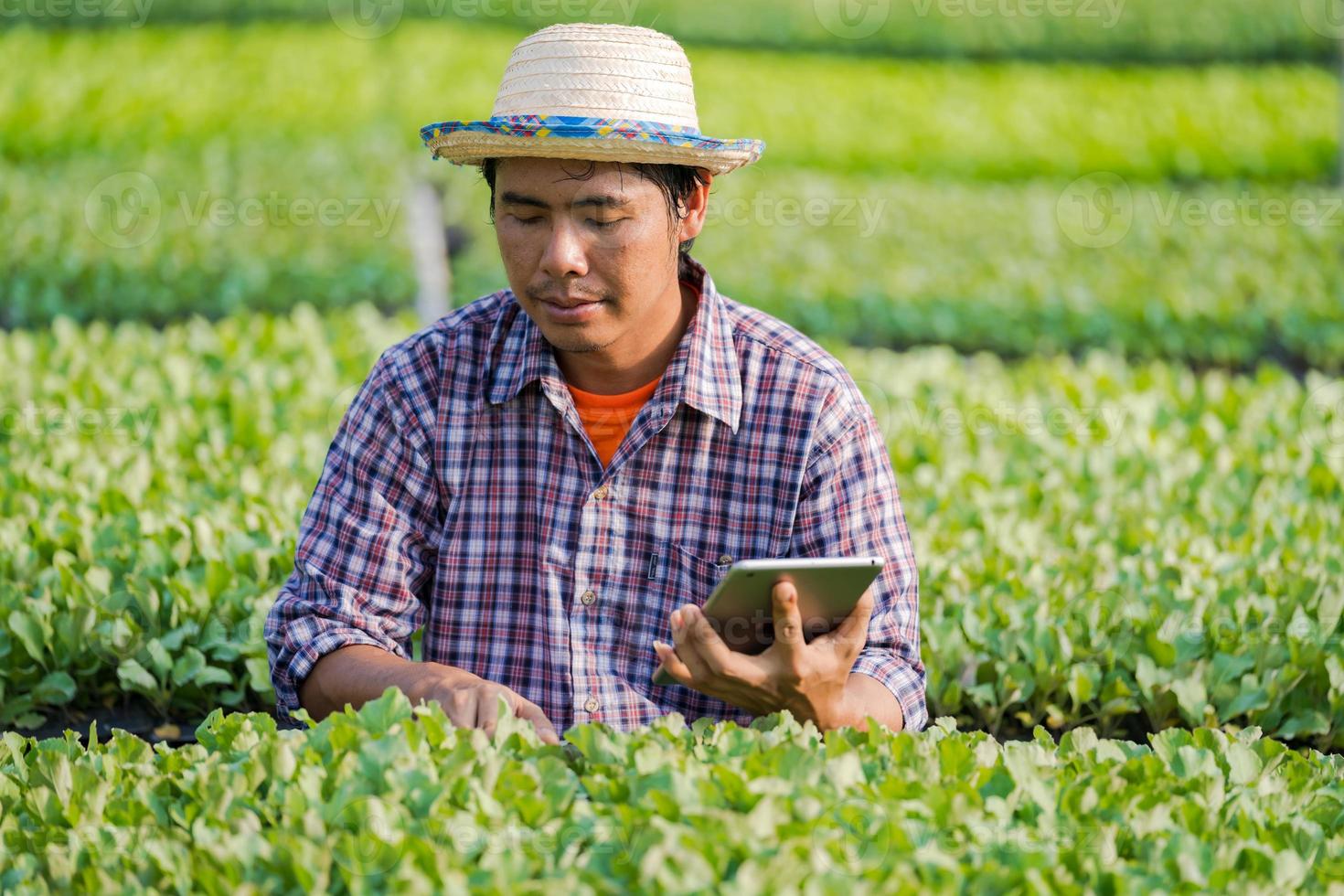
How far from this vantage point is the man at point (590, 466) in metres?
2.64

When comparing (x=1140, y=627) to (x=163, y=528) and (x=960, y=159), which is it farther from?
(x=960, y=159)

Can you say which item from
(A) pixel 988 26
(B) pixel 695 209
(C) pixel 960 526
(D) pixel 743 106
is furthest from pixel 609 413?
(A) pixel 988 26

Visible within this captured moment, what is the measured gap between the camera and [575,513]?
2.81m

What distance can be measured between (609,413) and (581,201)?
470 mm

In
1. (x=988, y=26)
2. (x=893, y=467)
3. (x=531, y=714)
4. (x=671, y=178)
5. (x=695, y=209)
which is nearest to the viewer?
(x=531, y=714)

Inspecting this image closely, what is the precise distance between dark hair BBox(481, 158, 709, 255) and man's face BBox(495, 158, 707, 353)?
2 centimetres

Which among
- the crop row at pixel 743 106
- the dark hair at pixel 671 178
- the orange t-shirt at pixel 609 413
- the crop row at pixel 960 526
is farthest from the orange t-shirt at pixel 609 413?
the crop row at pixel 743 106

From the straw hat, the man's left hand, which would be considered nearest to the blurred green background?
the man's left hand

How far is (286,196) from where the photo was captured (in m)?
11.0

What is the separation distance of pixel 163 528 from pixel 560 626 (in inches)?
71.3

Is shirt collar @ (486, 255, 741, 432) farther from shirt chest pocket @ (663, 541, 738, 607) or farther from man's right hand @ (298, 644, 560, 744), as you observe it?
man's right hand @ (298, 644, 560, 744)

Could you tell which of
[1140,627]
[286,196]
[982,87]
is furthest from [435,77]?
[1140,627]

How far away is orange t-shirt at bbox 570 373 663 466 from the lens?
9.43ft

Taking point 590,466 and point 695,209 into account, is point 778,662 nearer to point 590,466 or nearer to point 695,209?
point 590,466
